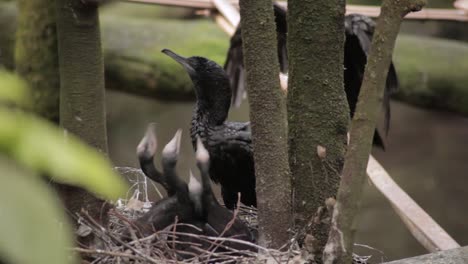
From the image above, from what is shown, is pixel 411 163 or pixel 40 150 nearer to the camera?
pixel 40 150

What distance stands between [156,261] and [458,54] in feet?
11.1

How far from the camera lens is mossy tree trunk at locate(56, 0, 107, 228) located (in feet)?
5.09

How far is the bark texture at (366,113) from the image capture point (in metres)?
1.12

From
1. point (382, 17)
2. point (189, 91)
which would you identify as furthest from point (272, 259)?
point (189, 91)

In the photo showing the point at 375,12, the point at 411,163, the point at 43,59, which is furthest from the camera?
the point at 411,163

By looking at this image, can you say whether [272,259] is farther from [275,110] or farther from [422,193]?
[422,193]

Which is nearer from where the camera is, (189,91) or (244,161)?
(244,161)

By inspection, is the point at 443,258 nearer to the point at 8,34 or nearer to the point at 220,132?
the point at 220,132

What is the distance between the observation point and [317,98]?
146 centimetres

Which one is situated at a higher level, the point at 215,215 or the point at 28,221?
the point at 28,221

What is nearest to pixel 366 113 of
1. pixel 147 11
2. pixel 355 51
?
pixel 355 51

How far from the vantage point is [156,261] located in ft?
3.98

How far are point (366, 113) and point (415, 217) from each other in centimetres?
125

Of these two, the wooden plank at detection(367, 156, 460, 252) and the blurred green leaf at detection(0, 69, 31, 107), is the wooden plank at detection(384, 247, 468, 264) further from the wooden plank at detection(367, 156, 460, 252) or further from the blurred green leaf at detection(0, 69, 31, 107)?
the blurred green leaf at detection(0, 69, 31, 107)
